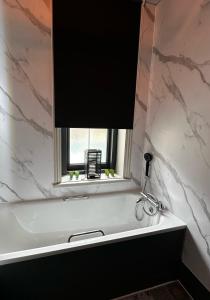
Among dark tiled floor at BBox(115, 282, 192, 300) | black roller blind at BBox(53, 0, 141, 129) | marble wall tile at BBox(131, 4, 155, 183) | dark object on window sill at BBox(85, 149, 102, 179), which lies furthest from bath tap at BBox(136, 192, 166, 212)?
black roller blind at BBox(53, 0, 141, 129)

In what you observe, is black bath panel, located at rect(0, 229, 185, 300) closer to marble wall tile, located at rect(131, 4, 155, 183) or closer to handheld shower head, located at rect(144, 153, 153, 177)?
handheld shower head, located at rect(144, 153, 153, 177)

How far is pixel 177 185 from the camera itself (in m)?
1.84

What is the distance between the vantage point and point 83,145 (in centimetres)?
241

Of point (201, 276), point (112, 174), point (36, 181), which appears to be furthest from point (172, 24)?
point (201, 276)

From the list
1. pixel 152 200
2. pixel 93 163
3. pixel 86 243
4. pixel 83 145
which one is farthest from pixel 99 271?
pixel 83 145

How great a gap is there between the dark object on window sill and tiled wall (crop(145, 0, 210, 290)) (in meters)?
0.63

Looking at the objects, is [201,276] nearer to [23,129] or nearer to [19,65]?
[23,129]

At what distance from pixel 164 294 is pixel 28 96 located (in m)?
2.05

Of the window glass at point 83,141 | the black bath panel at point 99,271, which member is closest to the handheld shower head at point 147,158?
the window glass at point 83,141

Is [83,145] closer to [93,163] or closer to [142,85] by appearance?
[93,163]

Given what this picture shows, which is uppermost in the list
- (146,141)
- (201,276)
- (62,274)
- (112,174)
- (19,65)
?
(19,65)

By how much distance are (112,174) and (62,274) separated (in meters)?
1.22

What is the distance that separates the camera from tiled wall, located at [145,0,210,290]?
1550 millimetres

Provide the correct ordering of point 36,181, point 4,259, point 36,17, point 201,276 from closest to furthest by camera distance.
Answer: point 4,259, point 201,276, point 36,17, point 36,181
